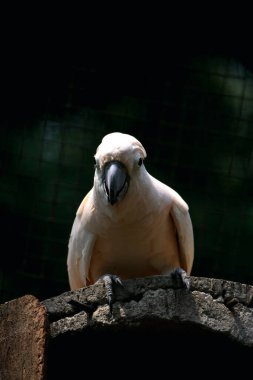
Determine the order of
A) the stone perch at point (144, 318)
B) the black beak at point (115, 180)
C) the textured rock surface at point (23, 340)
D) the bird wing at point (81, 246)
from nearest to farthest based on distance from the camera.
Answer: the textured rock surface at point (23, 340) < the stone perch at point (144, 318) < the black beak at point (115, 180) < the bird wing at point (81, 246)

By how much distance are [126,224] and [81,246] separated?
0.28m

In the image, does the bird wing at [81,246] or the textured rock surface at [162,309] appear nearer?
the textured rock surface at [162,309]

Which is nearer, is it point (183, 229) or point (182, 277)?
point (182, 277)

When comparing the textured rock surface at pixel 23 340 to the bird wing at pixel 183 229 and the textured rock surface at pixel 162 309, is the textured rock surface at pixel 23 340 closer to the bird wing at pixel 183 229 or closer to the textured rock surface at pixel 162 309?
the textured rock surface at pixel 162 309

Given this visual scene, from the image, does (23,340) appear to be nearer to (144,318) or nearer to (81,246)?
(144,318)

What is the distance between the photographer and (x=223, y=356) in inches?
159

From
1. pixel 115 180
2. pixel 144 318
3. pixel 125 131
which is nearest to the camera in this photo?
pixel 144 318

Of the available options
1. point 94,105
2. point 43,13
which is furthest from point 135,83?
point 43,13

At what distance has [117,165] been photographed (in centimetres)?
434

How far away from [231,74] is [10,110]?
1.42 meters

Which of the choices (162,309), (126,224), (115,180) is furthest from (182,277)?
(126,224)

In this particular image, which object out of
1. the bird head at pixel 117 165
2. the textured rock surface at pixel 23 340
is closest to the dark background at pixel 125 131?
the bird head at pixel 117 165

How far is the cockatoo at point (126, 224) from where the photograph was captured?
4.36 meters

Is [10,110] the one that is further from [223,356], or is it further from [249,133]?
[223,356]
